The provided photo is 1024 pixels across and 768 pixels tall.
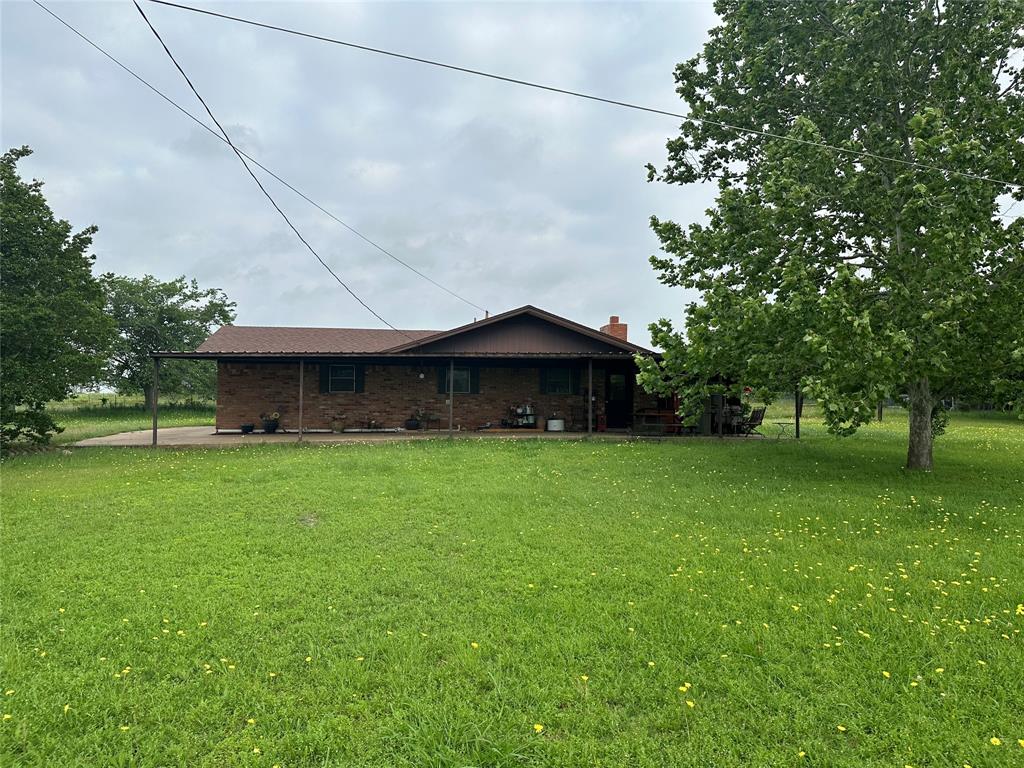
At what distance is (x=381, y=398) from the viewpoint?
60.3 feet

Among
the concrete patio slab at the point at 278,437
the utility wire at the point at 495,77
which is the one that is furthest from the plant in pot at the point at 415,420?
the utility wire at the point at 495,77

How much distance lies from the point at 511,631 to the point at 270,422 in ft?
52.3

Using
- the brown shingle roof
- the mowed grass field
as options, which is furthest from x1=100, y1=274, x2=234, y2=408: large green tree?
the mowed grass field

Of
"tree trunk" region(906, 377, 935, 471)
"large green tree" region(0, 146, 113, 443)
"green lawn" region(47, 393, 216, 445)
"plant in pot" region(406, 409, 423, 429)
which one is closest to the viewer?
"tree trunk" region(906, 377, 935, 471)

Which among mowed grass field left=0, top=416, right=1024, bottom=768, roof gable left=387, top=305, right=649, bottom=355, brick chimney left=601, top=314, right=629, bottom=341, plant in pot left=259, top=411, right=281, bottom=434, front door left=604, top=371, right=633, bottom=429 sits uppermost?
brick chimney left=601, top=314, right=629, bottom=341

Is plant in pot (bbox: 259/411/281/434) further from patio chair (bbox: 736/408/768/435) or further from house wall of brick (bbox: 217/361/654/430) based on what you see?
patio chair (bbox: 736/408/768/435)

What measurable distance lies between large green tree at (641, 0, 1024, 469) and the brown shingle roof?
11353 millimetres

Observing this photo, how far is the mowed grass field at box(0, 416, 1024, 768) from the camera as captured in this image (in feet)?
8.76

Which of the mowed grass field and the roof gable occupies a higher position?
the roof gable

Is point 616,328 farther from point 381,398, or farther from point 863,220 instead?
point 863,220

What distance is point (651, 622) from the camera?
3902 millimetres

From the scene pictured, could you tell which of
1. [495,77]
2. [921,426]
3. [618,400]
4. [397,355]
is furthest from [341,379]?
[921,426]

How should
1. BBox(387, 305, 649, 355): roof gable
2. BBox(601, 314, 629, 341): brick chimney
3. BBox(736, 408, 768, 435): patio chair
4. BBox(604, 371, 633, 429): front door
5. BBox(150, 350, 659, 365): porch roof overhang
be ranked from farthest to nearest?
BBox(601, 314, 629, 341): brick chimney
BBox(604, 371, 633, 429): front door
BBox(736, 408, 768, 435): patio chair
BBox(387, 305, 649, 355): roof gable
BBox(150, 350, 659, 365): porch roof overhang

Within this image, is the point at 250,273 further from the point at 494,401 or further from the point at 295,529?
the point at 295,529
